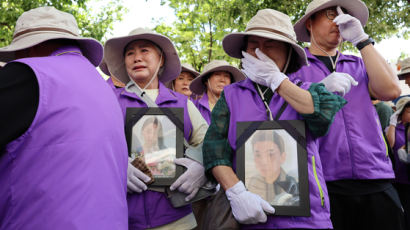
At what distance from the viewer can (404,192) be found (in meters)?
4.81

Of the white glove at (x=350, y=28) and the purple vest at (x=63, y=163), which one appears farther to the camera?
the white glove at (x=350, y=28)

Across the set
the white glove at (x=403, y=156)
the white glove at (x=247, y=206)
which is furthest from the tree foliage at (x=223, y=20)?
the white glove at (x=247, y=206)

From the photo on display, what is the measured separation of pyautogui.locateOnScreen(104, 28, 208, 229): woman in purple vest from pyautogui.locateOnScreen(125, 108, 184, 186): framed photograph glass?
0.21 feet

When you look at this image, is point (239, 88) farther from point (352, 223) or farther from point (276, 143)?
point (352, 223)

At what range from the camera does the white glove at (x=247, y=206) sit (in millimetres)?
1953

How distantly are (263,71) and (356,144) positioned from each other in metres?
0.87

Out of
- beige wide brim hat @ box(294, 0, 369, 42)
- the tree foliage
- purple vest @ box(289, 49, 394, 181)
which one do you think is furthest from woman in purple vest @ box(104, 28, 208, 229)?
the tree foliage

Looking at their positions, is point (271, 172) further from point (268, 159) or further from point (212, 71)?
point (212, 71)

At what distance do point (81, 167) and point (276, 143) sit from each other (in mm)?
1048

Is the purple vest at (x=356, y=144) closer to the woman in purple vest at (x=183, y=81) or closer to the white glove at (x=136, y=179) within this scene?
the white glove at (x=136, y=179)

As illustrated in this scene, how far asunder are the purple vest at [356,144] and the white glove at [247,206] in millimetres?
784

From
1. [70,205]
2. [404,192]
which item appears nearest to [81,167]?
[70,205]

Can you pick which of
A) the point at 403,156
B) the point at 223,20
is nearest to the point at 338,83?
the point at 403,156

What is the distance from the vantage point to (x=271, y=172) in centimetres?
204
